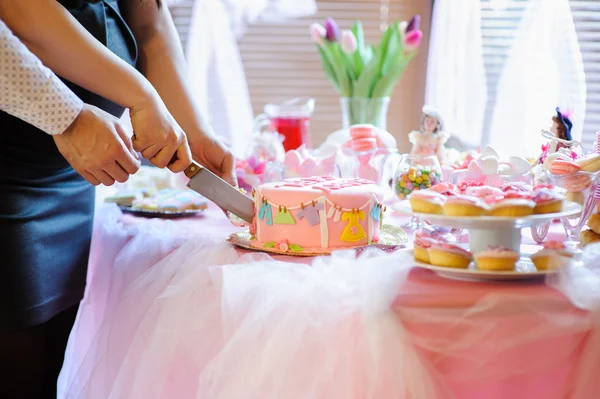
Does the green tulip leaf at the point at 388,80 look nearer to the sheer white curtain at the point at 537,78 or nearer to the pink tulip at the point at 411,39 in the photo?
the pink tulip at the point at 411,39

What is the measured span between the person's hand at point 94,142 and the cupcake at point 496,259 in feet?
1.70

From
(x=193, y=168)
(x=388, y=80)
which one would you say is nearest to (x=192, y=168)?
(x=193, y=168)

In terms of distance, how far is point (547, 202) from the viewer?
0.91 m

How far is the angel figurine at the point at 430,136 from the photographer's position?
65.9 inches

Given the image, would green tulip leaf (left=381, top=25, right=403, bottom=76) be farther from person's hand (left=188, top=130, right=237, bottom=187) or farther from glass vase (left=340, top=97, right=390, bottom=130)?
person's hand (left=188, top=130, right=237, bottom=187)

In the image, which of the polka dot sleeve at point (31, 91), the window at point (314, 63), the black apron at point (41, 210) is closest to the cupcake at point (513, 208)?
the polka dot sleeve at point (31, 91)

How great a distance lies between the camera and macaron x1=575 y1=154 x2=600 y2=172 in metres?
1.05

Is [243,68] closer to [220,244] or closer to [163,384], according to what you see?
[220,244]

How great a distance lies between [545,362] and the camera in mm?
854

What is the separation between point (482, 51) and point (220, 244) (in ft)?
3.94

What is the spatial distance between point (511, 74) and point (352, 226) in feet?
3.55

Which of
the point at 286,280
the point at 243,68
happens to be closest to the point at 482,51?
the point at 243,68

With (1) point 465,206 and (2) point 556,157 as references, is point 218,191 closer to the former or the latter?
(1) point 465,206

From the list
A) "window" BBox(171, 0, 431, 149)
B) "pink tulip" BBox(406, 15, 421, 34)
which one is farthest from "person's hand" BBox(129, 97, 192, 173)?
"window" BBox(171, 0, 431, 149)
